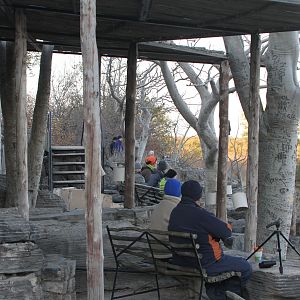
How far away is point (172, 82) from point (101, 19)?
9509 mm

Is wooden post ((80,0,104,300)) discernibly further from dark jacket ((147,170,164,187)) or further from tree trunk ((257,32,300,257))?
dark jacket ((147,170,164,187))

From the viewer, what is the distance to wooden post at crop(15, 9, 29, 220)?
6.55 m

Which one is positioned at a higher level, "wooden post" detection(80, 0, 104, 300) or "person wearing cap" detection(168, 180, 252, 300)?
"wooden post" detection(80, 0, 104, 300)

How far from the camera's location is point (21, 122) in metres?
6.59

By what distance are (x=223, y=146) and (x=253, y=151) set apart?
191 cm

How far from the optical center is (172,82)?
17078 mm

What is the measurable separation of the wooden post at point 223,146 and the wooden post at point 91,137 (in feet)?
15.9

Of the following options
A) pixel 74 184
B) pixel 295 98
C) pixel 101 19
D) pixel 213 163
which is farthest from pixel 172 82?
pixel 101 19

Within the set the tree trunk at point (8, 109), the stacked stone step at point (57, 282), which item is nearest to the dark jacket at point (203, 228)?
the stacked stone step at point (57, 282)

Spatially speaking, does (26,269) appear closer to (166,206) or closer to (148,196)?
(166,206)

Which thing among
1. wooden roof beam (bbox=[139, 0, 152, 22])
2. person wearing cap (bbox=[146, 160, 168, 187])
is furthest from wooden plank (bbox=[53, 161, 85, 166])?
wooden roof beam (bbox=[139, 0, 152, 22])

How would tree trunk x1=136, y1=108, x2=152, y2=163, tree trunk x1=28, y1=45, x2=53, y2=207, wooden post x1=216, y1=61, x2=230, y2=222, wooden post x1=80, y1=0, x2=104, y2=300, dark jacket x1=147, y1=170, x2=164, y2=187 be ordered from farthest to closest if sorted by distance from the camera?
tree trunk x1=136, y1=108, x2=152, y2=163 → dark jacket x1=147, y1=170, x2=164, y2=187 → tree trunk x1=28, y1=45, x2=53, y2=207 → wooden post x1=216, y1=61, x2=230, y2=222 → wooden post x1=80, y1=0, x2=104, y2=300

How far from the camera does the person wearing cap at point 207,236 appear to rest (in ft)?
17.5

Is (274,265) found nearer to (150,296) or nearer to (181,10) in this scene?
(150,296)
